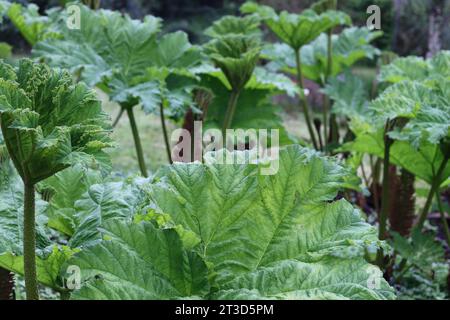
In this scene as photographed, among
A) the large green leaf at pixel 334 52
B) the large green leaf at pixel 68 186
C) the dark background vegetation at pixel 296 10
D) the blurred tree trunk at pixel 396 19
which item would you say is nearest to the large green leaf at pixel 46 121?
the large green leaf at pixel 68 186

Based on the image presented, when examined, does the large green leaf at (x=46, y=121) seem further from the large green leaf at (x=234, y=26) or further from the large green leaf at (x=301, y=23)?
the large green leaf at (x=301, y=23)

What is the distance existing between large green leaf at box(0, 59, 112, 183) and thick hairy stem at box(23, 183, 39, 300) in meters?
0.03

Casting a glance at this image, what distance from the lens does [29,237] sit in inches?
44.4

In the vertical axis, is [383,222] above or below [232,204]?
below

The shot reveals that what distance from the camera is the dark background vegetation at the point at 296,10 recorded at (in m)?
7.23

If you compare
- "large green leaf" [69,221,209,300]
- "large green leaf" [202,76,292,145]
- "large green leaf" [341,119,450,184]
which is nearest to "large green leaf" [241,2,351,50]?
"large green leaf" [202,76,292,145]

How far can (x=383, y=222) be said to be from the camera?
7.63 feet

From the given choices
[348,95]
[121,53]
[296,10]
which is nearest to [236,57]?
[121,53]

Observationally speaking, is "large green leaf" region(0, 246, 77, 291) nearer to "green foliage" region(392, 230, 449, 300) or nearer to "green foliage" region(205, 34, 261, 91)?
"green foliage" region(205, 34, 261, 91)

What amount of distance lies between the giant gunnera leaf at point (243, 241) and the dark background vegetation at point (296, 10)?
563 cm
